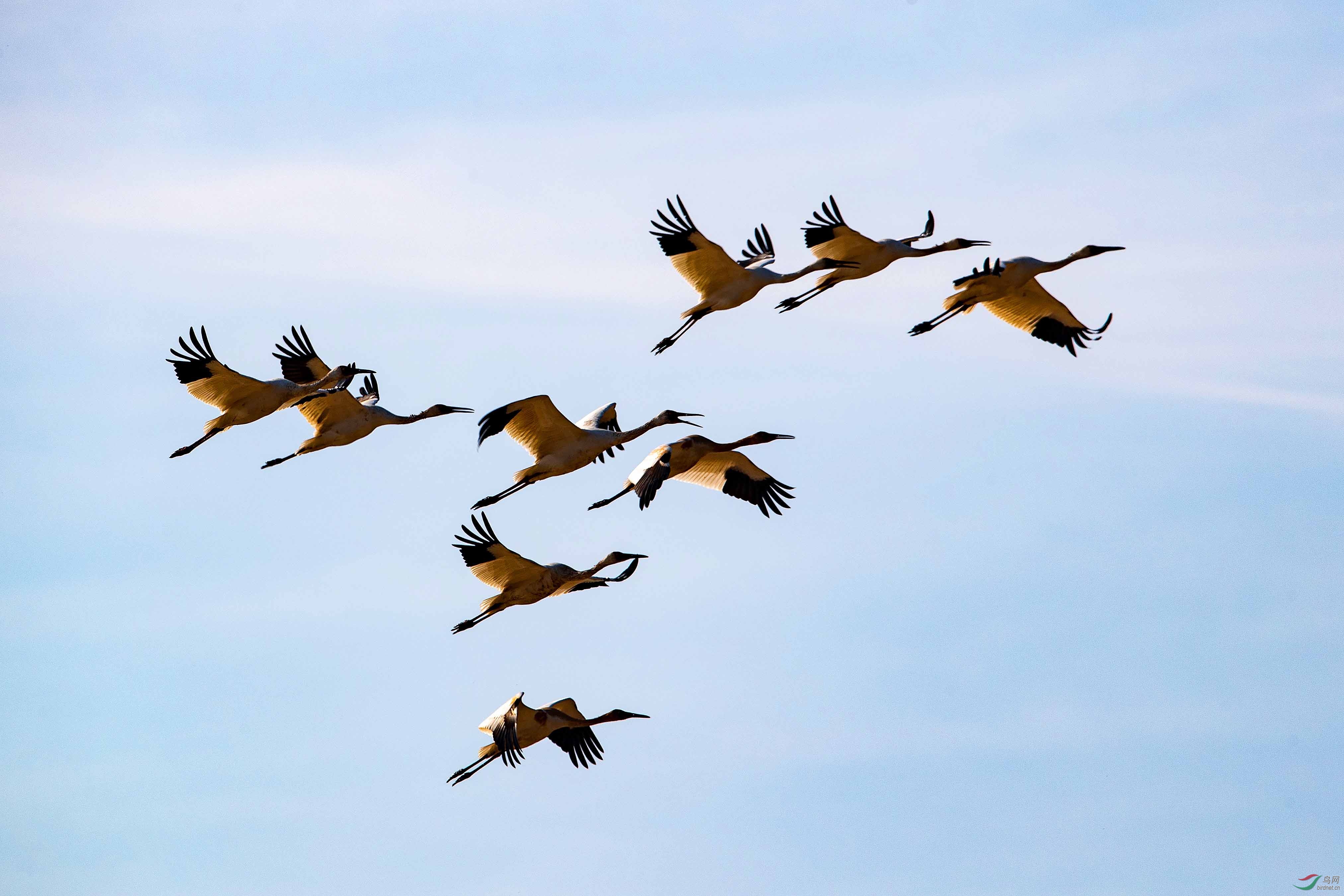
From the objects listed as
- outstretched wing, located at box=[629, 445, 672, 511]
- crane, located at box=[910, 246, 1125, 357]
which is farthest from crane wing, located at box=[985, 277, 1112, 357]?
outstretched wing, located at box=[629, 445, 672, 511]

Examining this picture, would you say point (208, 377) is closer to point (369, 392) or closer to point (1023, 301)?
point (369, 392)

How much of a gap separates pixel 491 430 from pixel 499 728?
4028 millimetres

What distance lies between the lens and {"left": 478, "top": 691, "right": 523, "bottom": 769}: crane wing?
71.3 ft

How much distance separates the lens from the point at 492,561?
77.7 feet

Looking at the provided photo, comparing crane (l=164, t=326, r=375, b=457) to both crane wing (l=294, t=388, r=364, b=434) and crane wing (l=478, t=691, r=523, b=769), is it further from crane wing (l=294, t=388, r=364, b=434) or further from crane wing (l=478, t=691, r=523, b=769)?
crane wing (l=478, t=691, r=523, b=769)

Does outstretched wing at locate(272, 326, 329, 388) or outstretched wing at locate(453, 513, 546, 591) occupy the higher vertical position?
outstretched wing at locate(272, 326, 329, 388)

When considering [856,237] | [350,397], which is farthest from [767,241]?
[350,397]

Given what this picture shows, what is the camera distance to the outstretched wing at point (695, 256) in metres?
25.2

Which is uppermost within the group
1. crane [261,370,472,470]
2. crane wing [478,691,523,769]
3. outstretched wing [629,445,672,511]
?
crane [261,370,472,470]

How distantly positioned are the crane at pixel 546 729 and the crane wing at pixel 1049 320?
363 inches

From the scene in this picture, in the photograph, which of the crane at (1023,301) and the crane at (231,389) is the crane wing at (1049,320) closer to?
the crane at (1023,301)

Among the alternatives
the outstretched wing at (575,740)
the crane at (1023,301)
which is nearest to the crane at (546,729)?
the outstretched wing at (575,740)

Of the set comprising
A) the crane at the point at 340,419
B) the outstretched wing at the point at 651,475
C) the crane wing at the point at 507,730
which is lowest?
the crane wing at the point at 507,730

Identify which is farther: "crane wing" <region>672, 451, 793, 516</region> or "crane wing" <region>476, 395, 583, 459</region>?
"crane wing" <region>672, 451, 793, 516</region>
